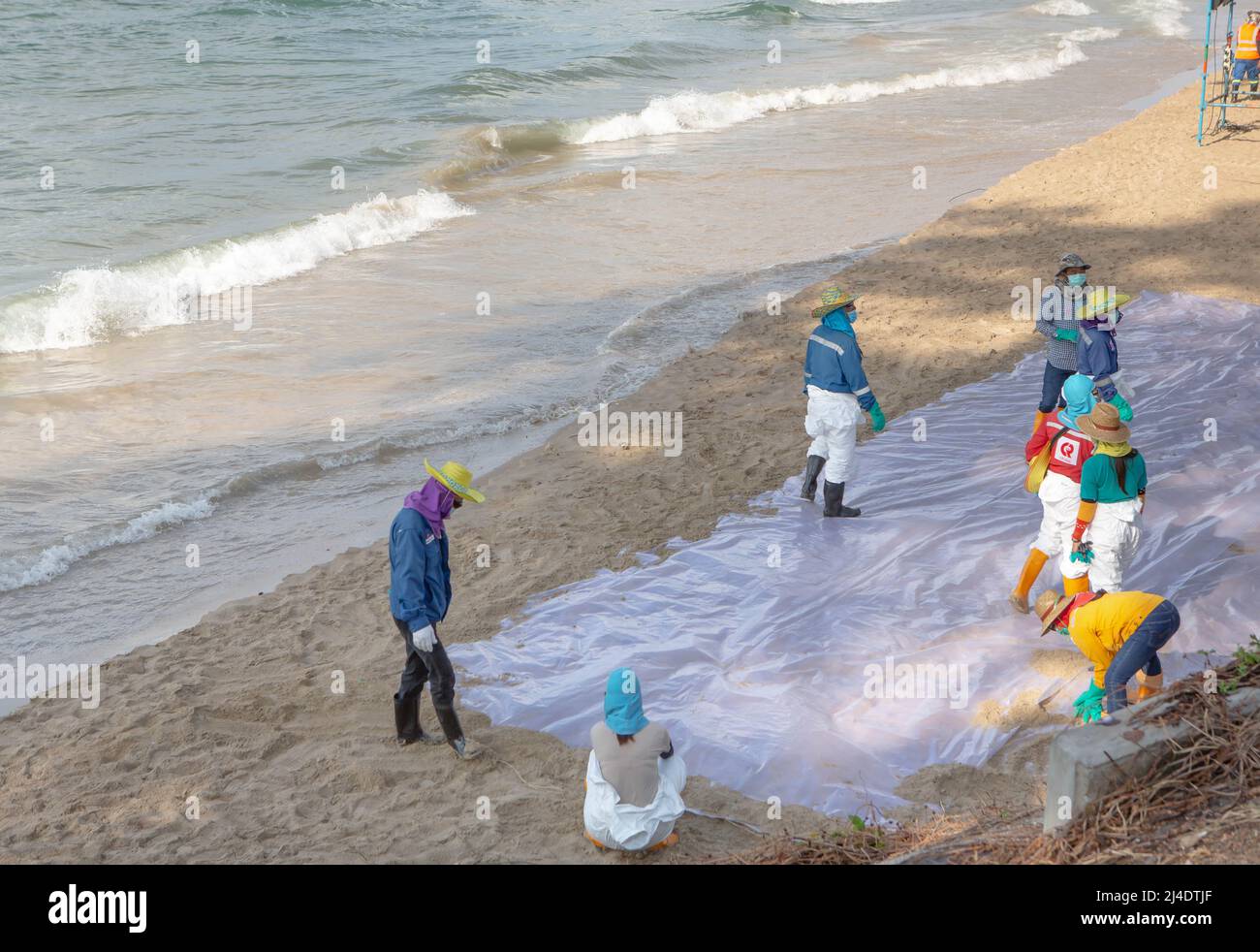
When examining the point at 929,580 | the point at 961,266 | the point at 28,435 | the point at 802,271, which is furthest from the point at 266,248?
the point at 929,580

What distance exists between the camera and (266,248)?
17.2 metres

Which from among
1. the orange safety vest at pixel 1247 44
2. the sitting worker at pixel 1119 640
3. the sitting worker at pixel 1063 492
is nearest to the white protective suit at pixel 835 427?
the sitting worker at pixel 1063 492

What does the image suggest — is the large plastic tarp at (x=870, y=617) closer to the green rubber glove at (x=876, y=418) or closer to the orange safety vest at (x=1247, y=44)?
the green rubber glove at (x=876, y=418)

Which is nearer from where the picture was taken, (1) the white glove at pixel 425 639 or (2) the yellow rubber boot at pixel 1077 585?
(1) the white glove at pixel 425 639

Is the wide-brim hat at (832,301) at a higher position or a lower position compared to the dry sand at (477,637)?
higher

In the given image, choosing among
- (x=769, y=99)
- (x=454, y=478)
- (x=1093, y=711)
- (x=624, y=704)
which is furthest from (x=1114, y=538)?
(x=769, y=99)

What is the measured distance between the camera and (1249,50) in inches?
793

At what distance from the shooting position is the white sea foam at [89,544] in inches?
350

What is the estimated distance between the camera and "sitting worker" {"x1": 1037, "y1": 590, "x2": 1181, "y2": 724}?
5289 millimetres

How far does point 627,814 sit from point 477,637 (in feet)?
7.93

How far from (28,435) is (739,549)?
7.39 meters

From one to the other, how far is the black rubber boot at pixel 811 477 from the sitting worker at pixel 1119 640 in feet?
9.82
